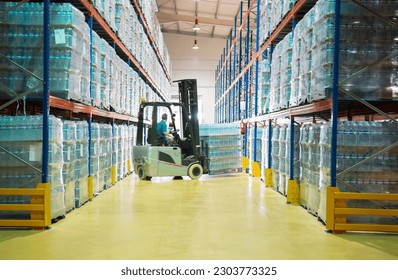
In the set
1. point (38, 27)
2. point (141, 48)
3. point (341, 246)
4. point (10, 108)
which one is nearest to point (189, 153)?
point (141, 48)

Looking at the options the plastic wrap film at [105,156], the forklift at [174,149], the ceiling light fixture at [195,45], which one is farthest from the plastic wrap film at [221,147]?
the ceiling light fixture at [195,45]

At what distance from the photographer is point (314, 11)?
21.4 ft

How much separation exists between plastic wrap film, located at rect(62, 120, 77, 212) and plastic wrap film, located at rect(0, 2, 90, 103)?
1.62ft

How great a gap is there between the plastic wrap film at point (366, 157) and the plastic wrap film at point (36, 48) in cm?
400

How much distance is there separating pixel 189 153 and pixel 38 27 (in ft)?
21.4

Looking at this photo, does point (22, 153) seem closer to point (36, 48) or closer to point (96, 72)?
point (36, 48)

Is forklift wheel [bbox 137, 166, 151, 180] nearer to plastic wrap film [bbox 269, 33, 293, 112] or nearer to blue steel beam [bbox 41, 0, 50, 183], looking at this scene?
plastic wrap film [bbox 269, 33, 293, 112]

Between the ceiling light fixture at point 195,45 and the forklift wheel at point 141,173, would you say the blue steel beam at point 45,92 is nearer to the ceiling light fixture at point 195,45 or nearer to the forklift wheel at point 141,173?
the forklift wheel at point 141,173

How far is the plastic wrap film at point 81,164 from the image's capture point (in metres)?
7.04

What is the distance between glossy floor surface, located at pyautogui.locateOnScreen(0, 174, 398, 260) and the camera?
4.37m

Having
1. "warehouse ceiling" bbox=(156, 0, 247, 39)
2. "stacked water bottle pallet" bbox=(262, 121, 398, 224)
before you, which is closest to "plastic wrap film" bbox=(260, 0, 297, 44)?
"stacked water bottle pallet" bbox=(262, 121, 398, 224)

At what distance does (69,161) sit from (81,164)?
0.74m

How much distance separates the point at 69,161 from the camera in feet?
21.2

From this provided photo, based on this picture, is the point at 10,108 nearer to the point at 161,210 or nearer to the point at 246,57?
the point at 161,210
